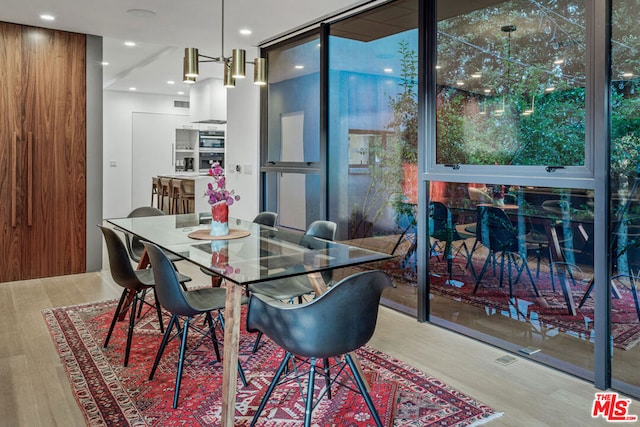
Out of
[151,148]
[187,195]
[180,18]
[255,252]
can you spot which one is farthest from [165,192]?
[255,252]

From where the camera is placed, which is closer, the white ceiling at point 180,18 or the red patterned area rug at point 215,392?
the red patterned area rug at point 215,392

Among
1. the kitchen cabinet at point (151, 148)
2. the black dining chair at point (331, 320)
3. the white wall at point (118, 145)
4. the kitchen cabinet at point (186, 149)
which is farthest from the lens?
the kitchen cabinet at point (186, 149)

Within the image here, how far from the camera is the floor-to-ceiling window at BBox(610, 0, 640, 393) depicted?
7.78 feet

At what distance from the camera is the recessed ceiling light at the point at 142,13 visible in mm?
4176

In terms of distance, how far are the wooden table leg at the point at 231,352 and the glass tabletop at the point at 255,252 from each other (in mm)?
117

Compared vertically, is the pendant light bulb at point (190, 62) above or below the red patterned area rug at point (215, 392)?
above

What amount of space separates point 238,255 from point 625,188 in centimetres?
205

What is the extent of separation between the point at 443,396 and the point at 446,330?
42.4 inches

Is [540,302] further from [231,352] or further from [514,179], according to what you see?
[231,352]

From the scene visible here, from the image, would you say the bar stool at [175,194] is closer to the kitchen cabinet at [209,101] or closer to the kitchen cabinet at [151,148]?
the kitchen cabinet at [209,101]

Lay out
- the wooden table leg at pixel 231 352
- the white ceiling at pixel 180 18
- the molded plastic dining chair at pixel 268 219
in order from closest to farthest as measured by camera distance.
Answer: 1. the wooden table leg at pixel 231 352
2. the molded plastic dining chair at pixel 268 219
3. the white ceiling at pixel 180 18

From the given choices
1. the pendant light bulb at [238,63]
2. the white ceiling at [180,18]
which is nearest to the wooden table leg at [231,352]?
the pendant light bulb at [238,63]

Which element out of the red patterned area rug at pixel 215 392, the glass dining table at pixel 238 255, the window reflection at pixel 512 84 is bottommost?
the red patterned area rug at pixel 215 392

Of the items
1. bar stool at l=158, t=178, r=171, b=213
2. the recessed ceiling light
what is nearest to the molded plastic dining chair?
the recessed ceiling light
